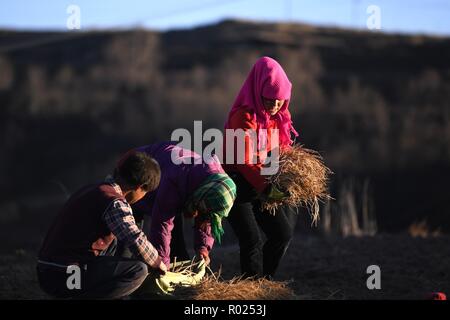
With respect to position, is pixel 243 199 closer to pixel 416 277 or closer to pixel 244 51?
pixel 416 277

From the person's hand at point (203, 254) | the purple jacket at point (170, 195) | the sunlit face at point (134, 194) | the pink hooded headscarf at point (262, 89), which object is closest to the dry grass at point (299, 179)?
the pink hooded headscarf at point (262, 89)

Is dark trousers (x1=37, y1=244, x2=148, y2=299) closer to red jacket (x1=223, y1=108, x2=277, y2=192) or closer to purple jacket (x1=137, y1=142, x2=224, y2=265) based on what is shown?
purple jacket (x1=137, y1=142, x2=224, y2=265)

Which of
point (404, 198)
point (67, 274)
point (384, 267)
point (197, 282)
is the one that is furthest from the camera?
point (404, 198)

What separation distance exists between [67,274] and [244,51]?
29650mm

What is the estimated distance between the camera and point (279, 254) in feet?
19.6

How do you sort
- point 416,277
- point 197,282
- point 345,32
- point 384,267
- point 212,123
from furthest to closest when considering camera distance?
point 345,32 → point 212,123 → point 384,267 → point 416,277 → point 197,282

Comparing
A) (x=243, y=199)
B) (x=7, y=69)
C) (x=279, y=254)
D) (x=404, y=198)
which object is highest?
(x=7, y=69)

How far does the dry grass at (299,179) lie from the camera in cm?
603

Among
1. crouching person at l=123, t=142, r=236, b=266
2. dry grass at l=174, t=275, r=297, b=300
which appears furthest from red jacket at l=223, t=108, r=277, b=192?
dry grass at l=174, t=275, r=297, b=300

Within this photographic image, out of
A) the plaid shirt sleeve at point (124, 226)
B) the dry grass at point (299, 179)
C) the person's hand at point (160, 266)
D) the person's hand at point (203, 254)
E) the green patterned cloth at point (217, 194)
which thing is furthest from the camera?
the dry grass at point (299, 179)

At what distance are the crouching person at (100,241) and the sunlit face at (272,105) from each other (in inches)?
56.0

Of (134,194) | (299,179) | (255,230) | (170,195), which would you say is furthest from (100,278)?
(299,179)

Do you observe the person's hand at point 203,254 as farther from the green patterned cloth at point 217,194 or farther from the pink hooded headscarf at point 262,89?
the pink hooded headscarf at point 262,89
